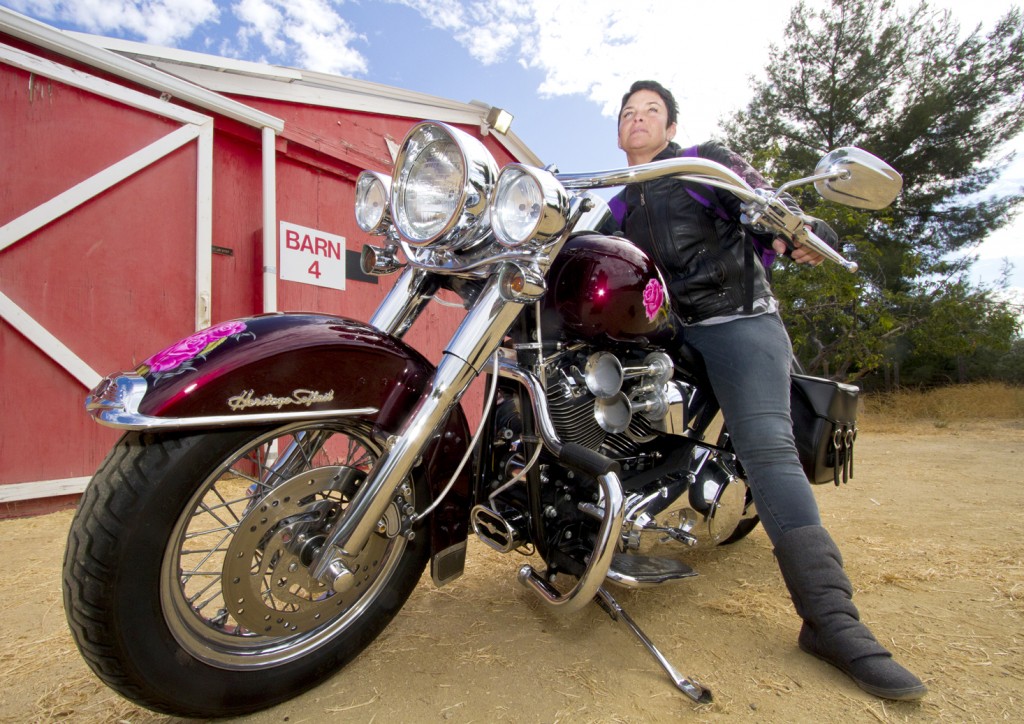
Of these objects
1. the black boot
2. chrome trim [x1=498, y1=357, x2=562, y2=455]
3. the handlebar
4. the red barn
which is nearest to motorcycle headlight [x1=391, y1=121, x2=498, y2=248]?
the handlebar

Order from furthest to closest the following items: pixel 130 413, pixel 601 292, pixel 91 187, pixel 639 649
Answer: pixel 91 187 < pixel 639 649 < pixel 601 292 < pixel 130 413

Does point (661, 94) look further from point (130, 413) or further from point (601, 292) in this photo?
point (130, 413)

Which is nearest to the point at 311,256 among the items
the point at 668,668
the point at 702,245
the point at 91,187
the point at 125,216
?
the point at 125,216

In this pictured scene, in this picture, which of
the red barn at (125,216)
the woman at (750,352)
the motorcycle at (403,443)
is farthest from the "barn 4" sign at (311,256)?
the woman at (750,352)

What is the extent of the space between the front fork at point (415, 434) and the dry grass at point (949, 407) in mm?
9418

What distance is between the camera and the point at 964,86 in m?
12.4

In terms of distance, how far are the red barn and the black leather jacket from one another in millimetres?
2809

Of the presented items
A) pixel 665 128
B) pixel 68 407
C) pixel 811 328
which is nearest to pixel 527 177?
pixel 665 128

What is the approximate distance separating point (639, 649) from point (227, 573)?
118cm

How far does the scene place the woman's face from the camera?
2.28 metres

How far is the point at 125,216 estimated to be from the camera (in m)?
3.46

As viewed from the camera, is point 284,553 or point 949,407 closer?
point 284,553

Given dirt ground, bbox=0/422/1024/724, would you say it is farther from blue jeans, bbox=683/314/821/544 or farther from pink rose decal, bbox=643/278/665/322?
pink rose decal, bbox=643/278/665/322

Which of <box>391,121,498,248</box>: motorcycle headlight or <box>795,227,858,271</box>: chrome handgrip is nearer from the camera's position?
<box>391,121,498,248</box>: motorcycle headlight
